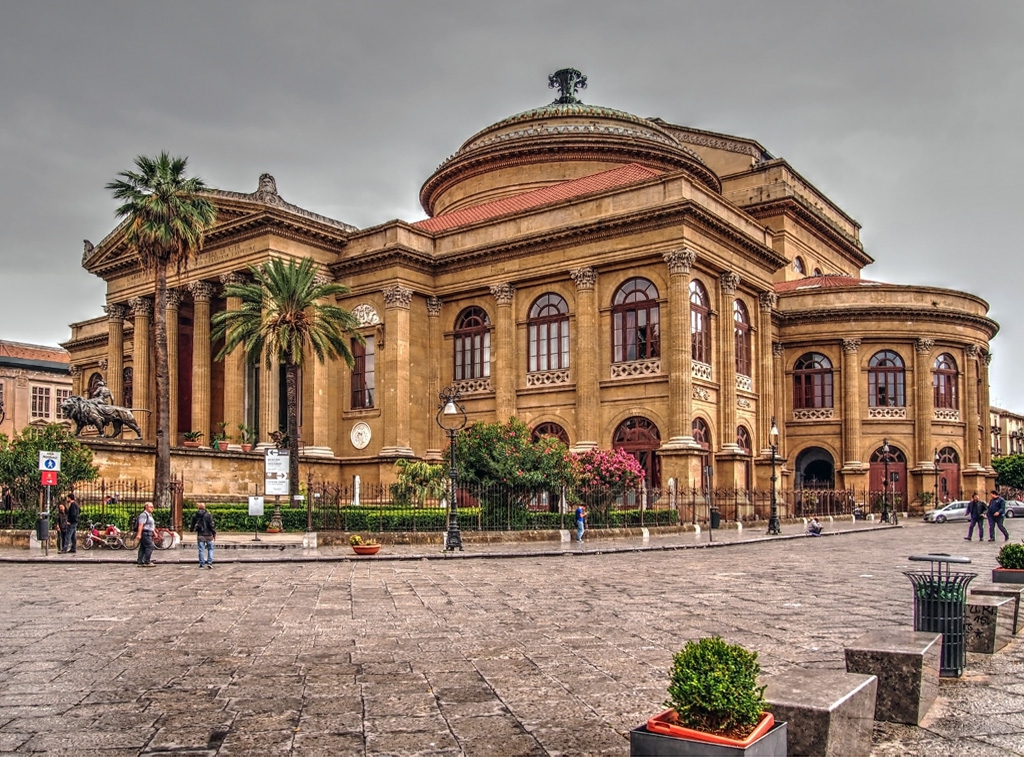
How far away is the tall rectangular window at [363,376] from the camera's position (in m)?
41.7

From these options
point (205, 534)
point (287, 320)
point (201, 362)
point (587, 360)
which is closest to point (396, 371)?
point (587, 360)

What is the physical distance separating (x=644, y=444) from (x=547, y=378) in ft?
16.7

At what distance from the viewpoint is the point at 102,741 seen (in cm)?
643

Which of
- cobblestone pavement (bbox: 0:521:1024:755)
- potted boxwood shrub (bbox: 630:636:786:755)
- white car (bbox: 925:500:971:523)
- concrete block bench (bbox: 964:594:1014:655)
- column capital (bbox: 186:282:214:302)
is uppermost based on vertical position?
column capital (bbox: 186:282:214:302)

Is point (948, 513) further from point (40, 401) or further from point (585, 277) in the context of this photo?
point (40, 401)

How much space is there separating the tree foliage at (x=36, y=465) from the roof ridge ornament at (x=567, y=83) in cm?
3315

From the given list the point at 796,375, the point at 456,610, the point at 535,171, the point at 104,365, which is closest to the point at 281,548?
the point at 456,610

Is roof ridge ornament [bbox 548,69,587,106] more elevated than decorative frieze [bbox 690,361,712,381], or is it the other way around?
roof ridge ornament [bbox 548,69,587,106]

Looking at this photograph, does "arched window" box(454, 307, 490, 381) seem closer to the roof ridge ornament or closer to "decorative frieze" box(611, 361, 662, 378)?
"decorative frieze" box(611, 361, 662, 378)

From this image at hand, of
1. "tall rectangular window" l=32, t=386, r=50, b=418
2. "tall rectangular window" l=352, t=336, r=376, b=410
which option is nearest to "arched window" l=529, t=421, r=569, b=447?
"tall rectangular window" l=352, t=336, r=376, b=410

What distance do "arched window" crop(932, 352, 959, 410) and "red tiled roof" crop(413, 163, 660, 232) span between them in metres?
18.8

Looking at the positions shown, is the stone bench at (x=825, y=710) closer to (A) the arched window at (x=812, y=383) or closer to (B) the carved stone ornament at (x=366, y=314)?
(B) the carved stone ornament at (x=366, y=314)

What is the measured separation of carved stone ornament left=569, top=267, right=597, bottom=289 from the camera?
37.7 meters

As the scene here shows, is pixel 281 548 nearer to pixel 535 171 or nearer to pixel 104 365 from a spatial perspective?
pixel 535 171
